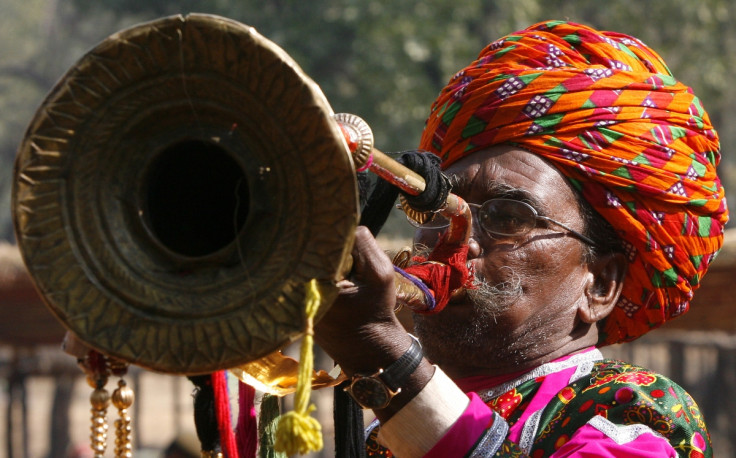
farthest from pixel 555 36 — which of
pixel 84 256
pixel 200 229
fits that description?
pixel 84 256

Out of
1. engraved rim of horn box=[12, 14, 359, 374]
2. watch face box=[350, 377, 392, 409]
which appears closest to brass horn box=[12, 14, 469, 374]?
engraved rim of horn box=[12, 14, 359, 374]

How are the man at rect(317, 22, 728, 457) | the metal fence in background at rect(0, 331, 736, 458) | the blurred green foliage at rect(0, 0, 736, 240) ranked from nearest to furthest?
the man at rect(317, 22, 728, 457)
the metal fence in background at rect(0, 331, 736, 458)
the blurred green foliage at rect(0, 0, 736, 240)

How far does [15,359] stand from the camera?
11031 millimetres

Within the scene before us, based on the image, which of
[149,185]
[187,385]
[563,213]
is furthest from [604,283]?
[187,385]

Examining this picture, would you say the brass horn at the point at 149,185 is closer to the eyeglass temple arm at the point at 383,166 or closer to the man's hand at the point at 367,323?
the eyeglass temple arm at the point at 383,166

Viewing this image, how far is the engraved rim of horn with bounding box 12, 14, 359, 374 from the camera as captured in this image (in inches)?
67.5

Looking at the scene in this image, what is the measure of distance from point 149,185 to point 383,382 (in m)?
0.64

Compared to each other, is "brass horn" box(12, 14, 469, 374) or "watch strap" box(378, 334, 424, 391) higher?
"brass horn" box(12, 14, 469, 374)

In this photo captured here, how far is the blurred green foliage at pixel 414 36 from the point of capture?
13.6 metres

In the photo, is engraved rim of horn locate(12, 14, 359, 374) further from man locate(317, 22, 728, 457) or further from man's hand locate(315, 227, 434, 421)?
man locate(317, 22, 728, 457)

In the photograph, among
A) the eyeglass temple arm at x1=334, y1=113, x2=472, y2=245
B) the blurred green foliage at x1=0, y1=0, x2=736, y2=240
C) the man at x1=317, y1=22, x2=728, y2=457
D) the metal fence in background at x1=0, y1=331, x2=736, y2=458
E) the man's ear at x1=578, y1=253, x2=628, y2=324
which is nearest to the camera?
the eyeglass temple arm at x1=334, y1=113, x2=472, y2=245

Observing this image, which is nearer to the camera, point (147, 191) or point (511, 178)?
point (147, 191)

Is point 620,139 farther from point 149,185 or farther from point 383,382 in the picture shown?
point 149,185

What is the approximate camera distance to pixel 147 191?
1842 millimetres
